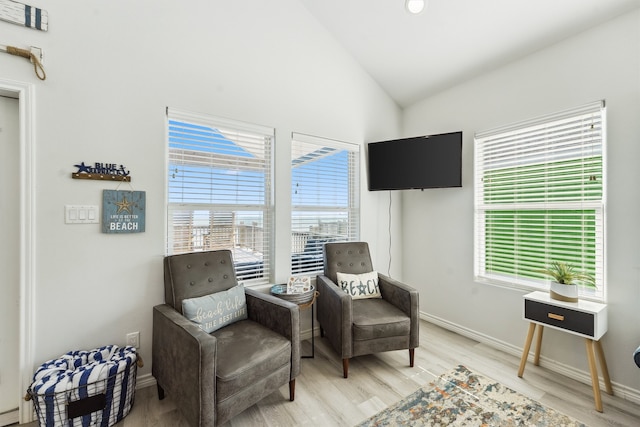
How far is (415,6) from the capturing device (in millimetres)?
2230

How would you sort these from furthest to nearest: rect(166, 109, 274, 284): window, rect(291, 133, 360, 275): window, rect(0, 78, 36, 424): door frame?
rect(291, 133, 360, 275): window
rect(166, 109, 274, 284): window
rect(0, 78, 36, 424): door frame

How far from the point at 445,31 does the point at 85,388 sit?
368 cm

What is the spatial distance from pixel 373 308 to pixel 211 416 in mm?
1420

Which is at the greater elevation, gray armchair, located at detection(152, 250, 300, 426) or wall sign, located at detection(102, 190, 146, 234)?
wall sign, located at detection(102, 190, 146, 234)

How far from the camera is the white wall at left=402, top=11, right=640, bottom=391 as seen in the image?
191cm

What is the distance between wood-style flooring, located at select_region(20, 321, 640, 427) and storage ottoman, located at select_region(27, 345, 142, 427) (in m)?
0.17

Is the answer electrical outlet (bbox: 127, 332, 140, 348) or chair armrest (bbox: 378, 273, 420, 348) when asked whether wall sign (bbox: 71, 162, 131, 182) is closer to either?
electrical outlet (bbox: 127, 332, 140, 348)

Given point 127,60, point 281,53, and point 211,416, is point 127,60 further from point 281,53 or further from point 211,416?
point 211,416

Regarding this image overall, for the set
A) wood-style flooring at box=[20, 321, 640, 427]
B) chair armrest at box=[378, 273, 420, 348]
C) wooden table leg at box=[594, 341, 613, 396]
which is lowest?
wood-style flooring at box=[20, 321, 640, 427]

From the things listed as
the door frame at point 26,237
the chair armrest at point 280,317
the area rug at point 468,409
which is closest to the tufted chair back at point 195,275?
the chair armrest at point 280,317

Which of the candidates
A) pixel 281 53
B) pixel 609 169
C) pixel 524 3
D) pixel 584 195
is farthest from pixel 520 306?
pixel 281 53

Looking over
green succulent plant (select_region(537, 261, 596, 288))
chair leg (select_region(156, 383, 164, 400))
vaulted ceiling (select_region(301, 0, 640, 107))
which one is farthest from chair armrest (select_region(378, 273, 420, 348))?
vaulted ceiling (select_region(301, 0, 640, 107))

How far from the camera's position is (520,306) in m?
2.47

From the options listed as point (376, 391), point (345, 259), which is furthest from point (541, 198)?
point (376, 391)
